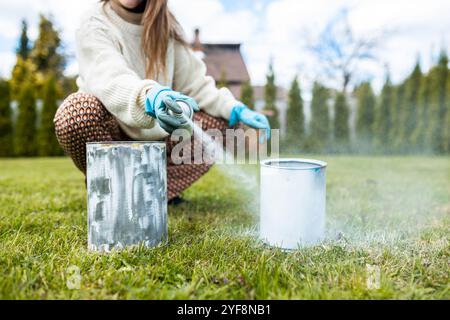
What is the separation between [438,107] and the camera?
916 centimetres

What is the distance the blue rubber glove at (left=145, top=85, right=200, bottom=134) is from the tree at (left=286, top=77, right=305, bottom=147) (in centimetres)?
854

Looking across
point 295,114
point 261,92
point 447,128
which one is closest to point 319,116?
point 295,114

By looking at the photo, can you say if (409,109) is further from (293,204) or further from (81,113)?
(81,113)

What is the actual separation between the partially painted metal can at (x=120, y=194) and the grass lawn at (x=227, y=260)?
0.07 meters

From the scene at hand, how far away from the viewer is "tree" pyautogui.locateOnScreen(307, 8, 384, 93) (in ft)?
50.6

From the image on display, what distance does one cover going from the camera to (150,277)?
44.8 inches

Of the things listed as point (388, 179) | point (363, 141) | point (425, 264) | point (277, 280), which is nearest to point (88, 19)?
point (277, 280)

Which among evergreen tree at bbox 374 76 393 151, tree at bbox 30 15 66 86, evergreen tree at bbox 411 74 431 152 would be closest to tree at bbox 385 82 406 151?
evergreen tree at bbox 374 76 393 151

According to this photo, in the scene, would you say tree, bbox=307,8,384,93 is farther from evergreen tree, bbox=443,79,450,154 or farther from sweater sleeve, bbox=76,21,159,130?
sweater sleeve, bbox=76,21,159,130

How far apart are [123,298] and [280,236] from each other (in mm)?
656

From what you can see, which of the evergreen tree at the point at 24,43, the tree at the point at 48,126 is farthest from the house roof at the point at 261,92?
the evergreen tree at the point at 24,43

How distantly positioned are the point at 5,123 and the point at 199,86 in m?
8.62

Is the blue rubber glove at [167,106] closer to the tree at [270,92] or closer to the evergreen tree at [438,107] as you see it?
the tree at [270,92]
